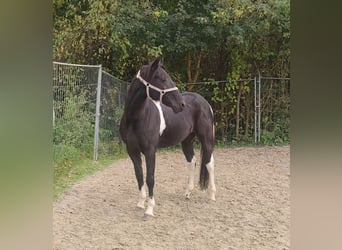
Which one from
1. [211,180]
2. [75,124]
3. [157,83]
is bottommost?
[211,180]

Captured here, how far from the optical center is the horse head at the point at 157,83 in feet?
5.17

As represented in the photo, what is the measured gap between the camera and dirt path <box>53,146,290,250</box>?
152 centimetres

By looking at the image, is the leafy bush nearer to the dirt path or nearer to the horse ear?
the dirt path

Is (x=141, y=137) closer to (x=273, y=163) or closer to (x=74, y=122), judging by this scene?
(x=74, y=122)

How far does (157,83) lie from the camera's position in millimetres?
1583

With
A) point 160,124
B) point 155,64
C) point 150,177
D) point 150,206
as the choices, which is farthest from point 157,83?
point 150,206

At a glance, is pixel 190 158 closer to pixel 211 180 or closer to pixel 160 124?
pixel 211 180

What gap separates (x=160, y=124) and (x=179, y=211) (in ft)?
1.41

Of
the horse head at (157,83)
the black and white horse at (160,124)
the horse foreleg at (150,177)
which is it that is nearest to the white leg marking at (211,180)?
the black and white horse at (160,124)

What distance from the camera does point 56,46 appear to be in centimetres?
151

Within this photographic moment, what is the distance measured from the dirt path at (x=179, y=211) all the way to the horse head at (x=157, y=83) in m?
0.37

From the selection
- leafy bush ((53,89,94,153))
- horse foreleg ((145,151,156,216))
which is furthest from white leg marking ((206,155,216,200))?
leafy bush ((53,89,94,153))
